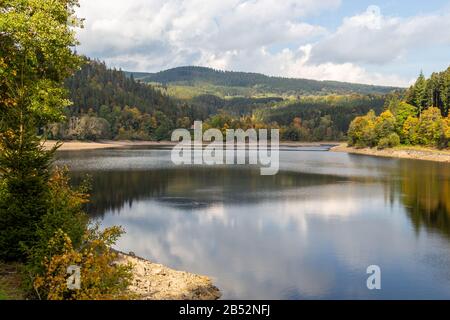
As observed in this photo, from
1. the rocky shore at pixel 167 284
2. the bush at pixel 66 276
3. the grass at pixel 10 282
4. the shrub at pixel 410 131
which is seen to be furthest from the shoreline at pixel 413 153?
the grass at pixel 10 282

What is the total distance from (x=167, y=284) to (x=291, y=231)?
48.7 feet

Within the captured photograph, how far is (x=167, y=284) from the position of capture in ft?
64.4

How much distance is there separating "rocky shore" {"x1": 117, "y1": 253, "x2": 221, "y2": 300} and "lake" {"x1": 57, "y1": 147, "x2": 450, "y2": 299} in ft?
3.75

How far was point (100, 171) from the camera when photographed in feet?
224

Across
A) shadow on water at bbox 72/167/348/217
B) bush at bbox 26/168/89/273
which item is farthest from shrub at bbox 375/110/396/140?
bush at bbox 26/168/89/273

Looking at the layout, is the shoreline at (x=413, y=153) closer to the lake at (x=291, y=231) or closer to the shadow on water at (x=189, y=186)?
the lake at (x=291, y=231)

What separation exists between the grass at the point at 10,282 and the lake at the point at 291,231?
8.96 m

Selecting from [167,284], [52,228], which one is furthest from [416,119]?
[52,228]

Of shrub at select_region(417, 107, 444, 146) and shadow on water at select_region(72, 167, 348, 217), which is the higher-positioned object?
shrub at select_region(417, 107, 444, 146)

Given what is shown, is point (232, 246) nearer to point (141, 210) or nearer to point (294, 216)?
point (294, 216)

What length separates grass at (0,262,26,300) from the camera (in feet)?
48.2

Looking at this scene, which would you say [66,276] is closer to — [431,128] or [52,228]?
[52,228]

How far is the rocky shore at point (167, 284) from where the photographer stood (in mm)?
18344

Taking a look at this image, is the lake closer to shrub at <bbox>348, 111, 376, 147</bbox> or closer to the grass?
the grass
